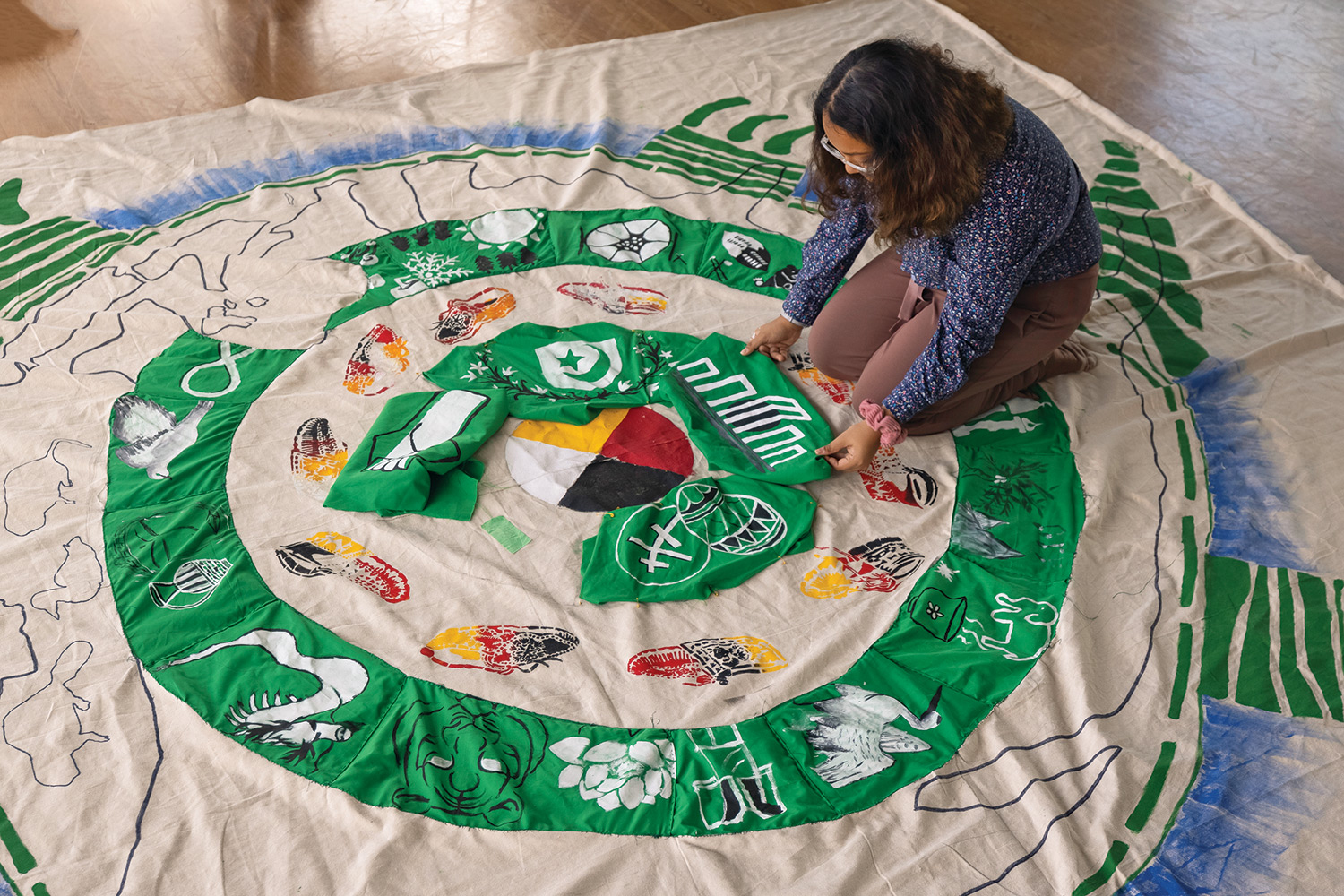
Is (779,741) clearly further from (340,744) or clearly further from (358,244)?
(358,244)

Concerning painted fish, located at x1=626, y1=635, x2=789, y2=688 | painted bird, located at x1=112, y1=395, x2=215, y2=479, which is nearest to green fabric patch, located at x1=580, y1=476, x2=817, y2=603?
painted fish, located at x1=626, y1=635, x2=789, y2=688

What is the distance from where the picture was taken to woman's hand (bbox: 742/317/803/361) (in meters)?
2.32

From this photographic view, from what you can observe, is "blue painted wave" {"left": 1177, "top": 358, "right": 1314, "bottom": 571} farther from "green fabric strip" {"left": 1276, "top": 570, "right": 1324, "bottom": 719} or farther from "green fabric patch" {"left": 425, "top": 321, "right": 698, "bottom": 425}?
"green fabric patch" {"left": 425, "top": 321, "right": 698, "bottom": 425}

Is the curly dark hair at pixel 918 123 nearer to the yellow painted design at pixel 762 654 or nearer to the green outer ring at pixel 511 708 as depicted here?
the green outer ring at pixel 511 708

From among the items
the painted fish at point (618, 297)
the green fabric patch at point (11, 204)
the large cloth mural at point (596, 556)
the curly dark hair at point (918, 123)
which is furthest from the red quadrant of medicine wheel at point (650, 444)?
the green fabric patch at point (11, 204)

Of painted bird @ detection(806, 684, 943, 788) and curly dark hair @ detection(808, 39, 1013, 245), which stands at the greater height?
curly dark hair @ detection(808, 39, 1013, 245)

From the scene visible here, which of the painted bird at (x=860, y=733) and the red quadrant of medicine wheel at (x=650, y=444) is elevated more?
the red quadrant of medicine wheel at (x=650, y=444)

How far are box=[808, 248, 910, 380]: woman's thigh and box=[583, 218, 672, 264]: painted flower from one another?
1.91 feet

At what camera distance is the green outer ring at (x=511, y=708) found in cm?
159

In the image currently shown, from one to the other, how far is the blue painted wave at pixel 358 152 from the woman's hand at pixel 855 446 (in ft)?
4.45

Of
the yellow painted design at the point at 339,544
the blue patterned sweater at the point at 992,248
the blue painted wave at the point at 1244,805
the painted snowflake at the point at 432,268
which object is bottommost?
the blue painted wave at the point at 1244,805

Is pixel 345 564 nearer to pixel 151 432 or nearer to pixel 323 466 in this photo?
pixel 323 466

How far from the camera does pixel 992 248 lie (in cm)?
183

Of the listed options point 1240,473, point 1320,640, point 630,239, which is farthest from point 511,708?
point 1240,473
